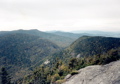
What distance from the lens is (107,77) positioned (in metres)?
31.5

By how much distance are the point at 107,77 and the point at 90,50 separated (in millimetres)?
145503

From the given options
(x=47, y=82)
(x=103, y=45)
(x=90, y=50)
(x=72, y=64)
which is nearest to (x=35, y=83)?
(x=47, y=82)

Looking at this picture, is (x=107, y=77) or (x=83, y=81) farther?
(x=83, y=81)

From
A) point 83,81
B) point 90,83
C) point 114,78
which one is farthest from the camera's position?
point 83,81

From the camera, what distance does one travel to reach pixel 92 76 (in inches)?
1403

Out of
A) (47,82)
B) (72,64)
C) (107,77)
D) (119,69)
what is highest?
(119,69)

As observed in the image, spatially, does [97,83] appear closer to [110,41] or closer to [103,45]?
[103,45]

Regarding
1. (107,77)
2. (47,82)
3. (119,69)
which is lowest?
(47,82)

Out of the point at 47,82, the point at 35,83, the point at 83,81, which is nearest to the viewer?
the point at 83,81

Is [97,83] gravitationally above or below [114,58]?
below

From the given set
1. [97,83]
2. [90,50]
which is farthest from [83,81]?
[90,50]

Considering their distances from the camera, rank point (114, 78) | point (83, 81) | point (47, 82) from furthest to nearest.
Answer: point (47, 82), point (83, 81), point (114, 78)

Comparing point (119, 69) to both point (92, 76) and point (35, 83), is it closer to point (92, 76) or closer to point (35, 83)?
point (92, 76)

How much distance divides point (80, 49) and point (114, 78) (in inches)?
6384
